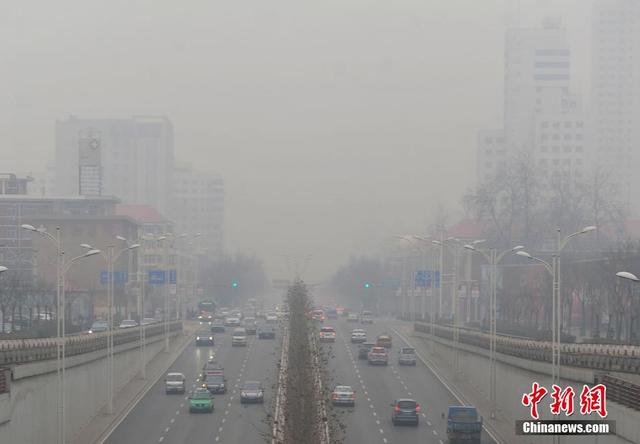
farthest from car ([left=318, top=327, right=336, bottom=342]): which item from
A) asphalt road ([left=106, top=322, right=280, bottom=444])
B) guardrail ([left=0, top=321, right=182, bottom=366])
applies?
guardrail ([left=0, top=321, right=182, bottom=366])

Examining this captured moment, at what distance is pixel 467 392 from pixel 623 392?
118ft

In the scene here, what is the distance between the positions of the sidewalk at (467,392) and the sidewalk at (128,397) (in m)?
18.4

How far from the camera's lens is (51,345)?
6112 cm

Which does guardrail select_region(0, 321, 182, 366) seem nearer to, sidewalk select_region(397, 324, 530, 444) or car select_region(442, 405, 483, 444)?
car select_region(442, 405, 483, 444)

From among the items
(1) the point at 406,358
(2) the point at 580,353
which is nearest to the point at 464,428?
(2) the point at 580,353

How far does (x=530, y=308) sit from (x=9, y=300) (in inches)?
1839

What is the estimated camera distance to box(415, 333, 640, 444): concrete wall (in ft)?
115

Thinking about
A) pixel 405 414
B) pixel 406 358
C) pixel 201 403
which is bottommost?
pixel 201 403

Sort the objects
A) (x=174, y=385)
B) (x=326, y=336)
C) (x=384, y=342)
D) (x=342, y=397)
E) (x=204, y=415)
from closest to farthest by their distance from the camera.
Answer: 1. (x=204, y=415)
2. (x=342, y=397)
3. (x=174, y=385)
4. (x=384, y=342)
5. (x=326, y=336)

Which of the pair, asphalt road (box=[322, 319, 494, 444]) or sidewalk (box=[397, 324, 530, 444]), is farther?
sidewalk (box=[397, 324, 530, 444])

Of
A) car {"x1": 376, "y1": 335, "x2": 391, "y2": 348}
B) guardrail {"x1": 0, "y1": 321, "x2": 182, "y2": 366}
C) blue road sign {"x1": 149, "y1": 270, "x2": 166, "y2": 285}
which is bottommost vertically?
car {"x1": 376, "y1": 335, "x2": 391, "y2": 348}

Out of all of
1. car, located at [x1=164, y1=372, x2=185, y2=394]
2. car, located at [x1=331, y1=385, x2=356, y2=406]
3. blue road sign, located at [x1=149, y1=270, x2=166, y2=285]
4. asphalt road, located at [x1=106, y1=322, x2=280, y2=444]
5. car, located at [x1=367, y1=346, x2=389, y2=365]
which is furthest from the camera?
blue road sign, located at [x1=149, y1=270, x2=166, y2=285]

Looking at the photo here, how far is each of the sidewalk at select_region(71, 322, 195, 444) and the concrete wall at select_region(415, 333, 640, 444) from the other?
19.3 metres

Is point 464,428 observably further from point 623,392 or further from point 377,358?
point 377,358
